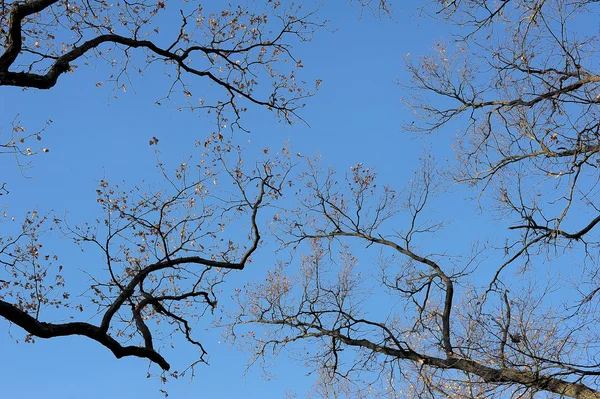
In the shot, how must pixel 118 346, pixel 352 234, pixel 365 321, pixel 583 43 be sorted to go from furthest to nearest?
pixel 352 234 → pixel 365 321 → pixel 583 43 → pixel 118 346

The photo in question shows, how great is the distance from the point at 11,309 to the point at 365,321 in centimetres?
516

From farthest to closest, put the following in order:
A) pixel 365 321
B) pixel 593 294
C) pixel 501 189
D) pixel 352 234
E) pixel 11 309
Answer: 1. pixel 352 234
2. pixel 365 321
3. pixel 501 189
4. pixel 593 294
5. pixel 11 309

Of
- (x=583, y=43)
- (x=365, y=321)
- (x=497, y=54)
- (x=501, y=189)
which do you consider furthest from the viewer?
(x=365, y=321)

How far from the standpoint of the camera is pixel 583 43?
6.74 m

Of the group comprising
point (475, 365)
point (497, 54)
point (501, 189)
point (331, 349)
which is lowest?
point (475, 365)

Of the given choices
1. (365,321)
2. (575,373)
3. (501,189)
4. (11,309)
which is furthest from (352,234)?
(11,309)

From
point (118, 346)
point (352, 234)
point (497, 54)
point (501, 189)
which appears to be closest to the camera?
point (118, 346)

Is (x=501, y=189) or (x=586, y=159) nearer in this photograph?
Answer: (x=586, y=159)

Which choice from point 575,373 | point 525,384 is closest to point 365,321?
point 525,384

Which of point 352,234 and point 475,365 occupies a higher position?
point 352,234

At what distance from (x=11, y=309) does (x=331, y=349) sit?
5318 mm

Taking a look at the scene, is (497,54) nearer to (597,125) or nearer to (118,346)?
(597,125)

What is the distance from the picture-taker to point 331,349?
919 cm

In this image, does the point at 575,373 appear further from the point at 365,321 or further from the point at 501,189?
the point at 365,321
